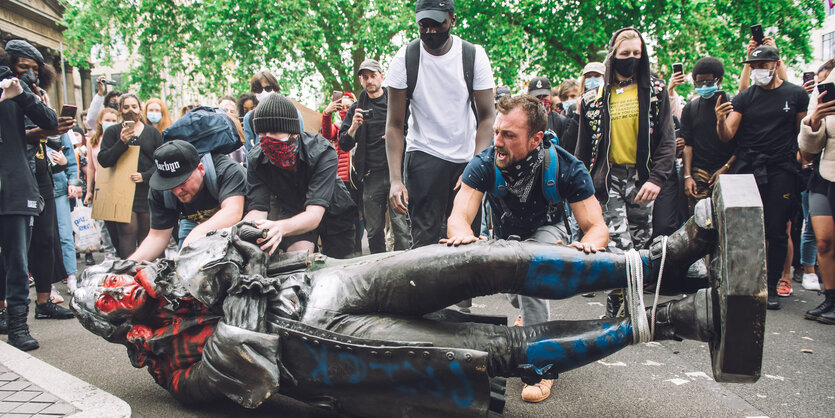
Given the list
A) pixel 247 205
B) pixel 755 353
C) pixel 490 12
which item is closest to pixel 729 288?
pixel 755 353

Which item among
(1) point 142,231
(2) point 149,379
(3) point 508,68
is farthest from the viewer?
(3) point 508,68

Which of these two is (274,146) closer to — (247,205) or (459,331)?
(247,205)

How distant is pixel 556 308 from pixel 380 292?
247 cm

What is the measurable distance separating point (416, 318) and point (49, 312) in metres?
3.81

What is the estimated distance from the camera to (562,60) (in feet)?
52.9

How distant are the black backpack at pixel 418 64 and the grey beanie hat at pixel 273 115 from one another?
812 millimetres

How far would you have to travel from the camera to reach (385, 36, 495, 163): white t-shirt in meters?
3.52

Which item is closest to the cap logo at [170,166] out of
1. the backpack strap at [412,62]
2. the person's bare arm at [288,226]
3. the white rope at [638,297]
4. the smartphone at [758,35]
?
the person's bare arm at [288,226]

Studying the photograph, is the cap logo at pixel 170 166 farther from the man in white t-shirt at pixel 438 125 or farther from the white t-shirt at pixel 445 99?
the white t-shirt at pixel 445 99

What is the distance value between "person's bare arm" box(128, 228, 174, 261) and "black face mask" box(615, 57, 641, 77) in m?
3.27

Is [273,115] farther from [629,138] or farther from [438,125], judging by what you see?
[629,138]

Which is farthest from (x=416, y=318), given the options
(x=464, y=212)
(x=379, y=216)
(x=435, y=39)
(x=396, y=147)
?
(x=379, y=216)

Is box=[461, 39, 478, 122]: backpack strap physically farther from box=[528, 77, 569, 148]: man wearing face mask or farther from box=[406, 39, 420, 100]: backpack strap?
box=[528, 77, 569, 148]: man wearing face mask

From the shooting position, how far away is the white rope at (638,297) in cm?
199
